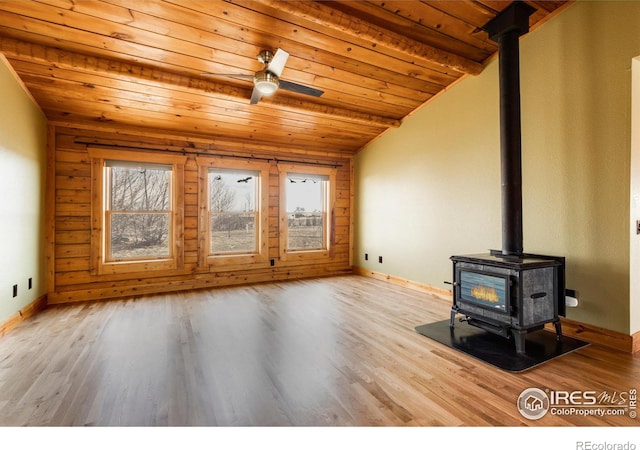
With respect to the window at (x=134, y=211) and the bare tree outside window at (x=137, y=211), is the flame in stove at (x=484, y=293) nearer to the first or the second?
the window at (x=134, y=211)

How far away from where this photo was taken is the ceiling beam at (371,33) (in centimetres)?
273

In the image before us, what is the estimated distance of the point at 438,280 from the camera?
4465mm

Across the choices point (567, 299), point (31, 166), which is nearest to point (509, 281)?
point (567, 299)

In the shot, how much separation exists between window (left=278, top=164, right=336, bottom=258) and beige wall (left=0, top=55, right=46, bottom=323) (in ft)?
10.9

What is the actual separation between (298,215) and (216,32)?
11.4ft

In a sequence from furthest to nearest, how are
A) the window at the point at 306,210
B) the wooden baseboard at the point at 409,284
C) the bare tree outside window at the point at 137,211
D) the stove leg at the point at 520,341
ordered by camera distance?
the window at the point at 306,210
the bare tree outside window at the point at 137,211
the wooden baseboard at the point at 409,284
the stove leg at the point at 520,341

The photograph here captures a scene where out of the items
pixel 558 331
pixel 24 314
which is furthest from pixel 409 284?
pixel 24 314

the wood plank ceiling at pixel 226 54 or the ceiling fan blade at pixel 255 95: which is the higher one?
the wood plank ceiling at pixel 226 54

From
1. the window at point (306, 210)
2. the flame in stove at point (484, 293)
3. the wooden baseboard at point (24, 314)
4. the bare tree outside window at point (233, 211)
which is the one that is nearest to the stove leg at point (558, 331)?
the flame in stove at point (484, 293)

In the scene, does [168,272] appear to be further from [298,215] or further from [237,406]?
[237,406]

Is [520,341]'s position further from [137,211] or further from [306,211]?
[137,211]

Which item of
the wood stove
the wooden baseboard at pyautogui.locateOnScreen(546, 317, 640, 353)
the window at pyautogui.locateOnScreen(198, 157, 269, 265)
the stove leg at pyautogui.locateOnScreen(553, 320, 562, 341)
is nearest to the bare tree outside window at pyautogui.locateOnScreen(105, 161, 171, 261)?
the window at pyautogui.locateOnScreen(198, 157, 269, 265)

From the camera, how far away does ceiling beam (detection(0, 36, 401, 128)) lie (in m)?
2.88

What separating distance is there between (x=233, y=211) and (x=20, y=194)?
2.68 meters
